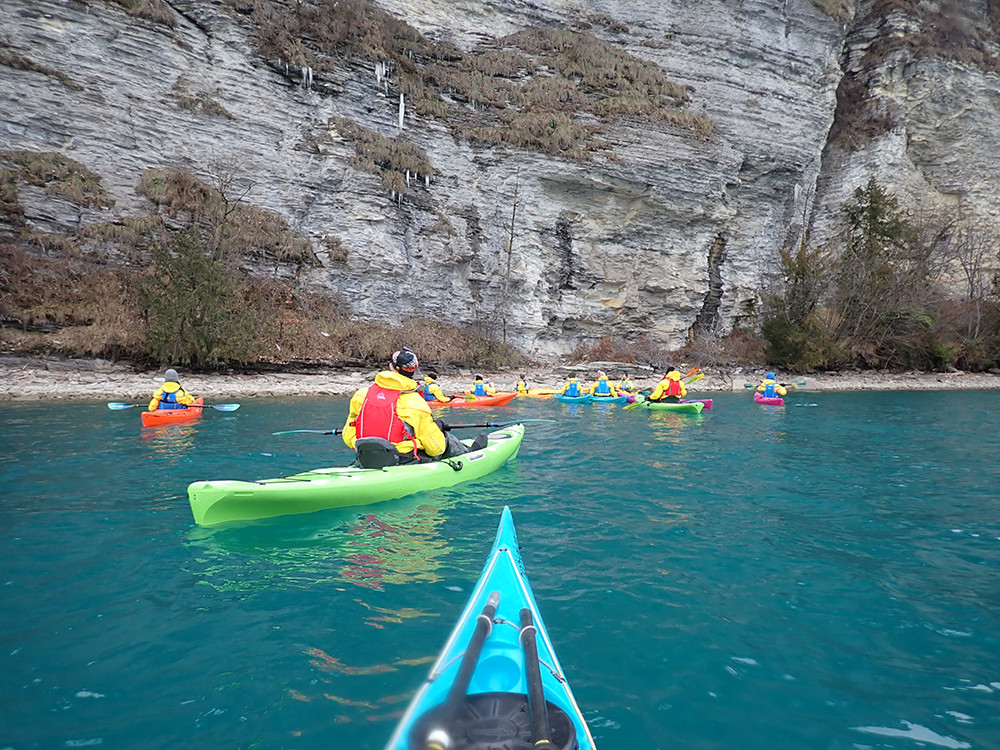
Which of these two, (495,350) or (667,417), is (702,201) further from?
(667,417)

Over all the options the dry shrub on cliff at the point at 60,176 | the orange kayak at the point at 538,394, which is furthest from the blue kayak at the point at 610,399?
the dry shrub on cliff at the point at 60,176

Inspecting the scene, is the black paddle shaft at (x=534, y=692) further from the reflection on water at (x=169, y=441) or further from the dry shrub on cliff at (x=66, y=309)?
the dry shrub on cliff at (x=66, y=309)

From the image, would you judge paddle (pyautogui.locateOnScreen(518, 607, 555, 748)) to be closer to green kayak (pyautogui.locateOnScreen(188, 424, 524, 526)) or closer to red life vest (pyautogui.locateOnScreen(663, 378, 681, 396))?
green kayak (pyautogui.locateOnScreen(188, 424, 524, 526))

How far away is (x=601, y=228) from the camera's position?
78.7 ft

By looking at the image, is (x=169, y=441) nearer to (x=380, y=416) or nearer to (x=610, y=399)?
(x=380, y=416)

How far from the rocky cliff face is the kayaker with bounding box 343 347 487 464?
16.0 meters

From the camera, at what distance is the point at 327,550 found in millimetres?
3969

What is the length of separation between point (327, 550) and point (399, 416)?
5.29 ft

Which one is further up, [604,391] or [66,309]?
[66,309]

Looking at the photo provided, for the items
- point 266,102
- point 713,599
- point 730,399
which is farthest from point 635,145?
point 713,599

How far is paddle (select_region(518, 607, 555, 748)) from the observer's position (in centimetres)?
145

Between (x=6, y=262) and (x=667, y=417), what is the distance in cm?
1922

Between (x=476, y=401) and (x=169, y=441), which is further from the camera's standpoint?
(x=476, y=401)

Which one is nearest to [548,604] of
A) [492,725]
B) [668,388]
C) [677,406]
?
[492,725]
